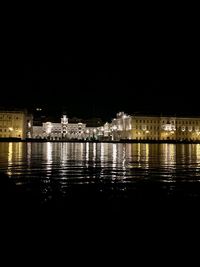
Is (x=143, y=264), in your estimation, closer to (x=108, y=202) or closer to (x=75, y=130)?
(x=108, y=202)

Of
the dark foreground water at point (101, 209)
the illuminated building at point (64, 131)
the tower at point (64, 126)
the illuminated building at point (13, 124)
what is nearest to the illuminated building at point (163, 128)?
the illuminated building at point (64, 131)

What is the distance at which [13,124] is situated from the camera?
14400 centimetres

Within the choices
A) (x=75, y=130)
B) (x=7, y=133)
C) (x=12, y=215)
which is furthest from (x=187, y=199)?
(x=75, y=130)

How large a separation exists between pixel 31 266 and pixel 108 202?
5754 mm

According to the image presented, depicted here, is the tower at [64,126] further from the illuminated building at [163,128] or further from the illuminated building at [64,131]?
the illuminated building at [163,128]

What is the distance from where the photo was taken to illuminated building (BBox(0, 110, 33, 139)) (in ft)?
465

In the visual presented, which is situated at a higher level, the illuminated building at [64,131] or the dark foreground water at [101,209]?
the illuminated building at [64,131]

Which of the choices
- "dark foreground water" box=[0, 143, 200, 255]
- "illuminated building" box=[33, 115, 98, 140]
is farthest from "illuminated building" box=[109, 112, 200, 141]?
"dark foreground water" box=[0, 143, 200, 255]

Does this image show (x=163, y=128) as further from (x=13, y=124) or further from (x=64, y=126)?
(x=64, y=126)

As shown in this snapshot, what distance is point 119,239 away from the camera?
7.68m

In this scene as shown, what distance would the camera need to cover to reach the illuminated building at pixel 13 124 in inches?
5586

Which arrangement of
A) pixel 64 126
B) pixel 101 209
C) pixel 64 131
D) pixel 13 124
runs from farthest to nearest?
pixel 64 126 < pixel 64 131 < pixel 13 124 < pixel 101 209

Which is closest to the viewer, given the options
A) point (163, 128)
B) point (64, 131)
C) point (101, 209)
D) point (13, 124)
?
point (101, 209)

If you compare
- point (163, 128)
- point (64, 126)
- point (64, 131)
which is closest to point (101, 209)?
point (163, 128)
